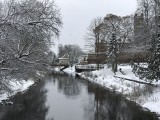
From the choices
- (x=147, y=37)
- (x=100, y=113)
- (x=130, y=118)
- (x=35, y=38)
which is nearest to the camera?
(x=35, y=38)

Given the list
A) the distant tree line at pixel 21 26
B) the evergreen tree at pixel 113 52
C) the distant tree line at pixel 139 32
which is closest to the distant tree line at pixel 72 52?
the distant tree line at pixel 139 32

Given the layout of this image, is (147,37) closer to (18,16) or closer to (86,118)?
(86,118)

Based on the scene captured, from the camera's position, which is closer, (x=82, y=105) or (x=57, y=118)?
(x=57, y=118)

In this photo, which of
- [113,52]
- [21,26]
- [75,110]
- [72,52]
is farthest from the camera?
[72,52]

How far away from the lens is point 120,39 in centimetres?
4881

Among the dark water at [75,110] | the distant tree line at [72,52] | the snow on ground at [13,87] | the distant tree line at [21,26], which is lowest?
the dark water at [75,110]

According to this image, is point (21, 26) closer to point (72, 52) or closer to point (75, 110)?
point (75, 110)

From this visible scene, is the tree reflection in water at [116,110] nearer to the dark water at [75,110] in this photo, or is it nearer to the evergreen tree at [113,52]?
the dark water at [75,110]

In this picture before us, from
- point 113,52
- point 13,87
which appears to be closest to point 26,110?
point 13,87

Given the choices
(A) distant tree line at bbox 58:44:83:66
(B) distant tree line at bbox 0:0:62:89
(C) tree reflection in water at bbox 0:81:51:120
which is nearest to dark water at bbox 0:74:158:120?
(C) tree reflection in water at bbox 0:81:51:120

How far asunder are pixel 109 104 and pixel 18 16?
13855 mm

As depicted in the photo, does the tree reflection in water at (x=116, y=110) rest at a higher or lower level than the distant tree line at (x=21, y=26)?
lower

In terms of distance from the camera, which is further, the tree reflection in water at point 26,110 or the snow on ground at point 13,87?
the tree reflection in water at point 26,110

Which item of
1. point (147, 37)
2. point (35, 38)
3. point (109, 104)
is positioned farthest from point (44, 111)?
point (147, 37)
